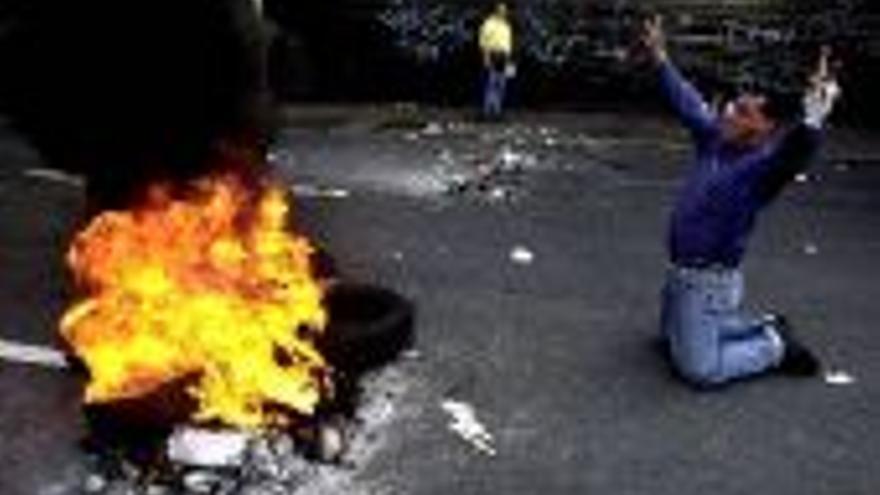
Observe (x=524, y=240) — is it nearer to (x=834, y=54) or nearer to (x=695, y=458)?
(x=695, y=458)

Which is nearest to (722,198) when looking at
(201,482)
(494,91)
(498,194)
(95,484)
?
(201,482)

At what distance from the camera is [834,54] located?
22.2 m

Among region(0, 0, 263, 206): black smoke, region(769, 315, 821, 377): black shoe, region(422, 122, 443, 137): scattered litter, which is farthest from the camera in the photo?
region(422, 122, 443, 137): scattered litter

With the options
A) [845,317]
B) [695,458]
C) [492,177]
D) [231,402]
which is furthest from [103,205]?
[492,177]

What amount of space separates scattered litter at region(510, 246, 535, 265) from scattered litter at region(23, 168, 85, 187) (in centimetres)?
410

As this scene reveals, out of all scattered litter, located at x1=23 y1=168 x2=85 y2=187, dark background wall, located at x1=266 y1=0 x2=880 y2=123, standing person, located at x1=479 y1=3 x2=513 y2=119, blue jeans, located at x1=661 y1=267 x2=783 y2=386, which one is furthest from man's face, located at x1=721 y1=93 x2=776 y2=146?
dark background wall, located at x1=266 y1=0 x2=880 y2=123

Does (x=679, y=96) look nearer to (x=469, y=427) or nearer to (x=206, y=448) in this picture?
(x=469, y=427)

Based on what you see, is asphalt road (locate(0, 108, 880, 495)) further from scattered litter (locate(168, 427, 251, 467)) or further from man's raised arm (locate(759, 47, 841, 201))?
man's raised arm (locate(759, 47, 841, 201))

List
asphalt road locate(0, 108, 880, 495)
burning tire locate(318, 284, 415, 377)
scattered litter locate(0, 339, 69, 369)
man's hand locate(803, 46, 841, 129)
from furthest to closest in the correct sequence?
scattered litter locate(0, 339, 69, 369), burning tire locate(318, 284, 415, 377), man's hand locate(803, 46, 841, 129), asphalt road locate(0, 108, 880, 495)

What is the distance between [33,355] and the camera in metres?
10.3

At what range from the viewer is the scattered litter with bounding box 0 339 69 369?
10.1 m

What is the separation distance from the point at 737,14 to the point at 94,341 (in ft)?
51.3

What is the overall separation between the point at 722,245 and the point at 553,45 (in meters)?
13.8

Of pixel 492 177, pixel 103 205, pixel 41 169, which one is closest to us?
pixel 103 205
